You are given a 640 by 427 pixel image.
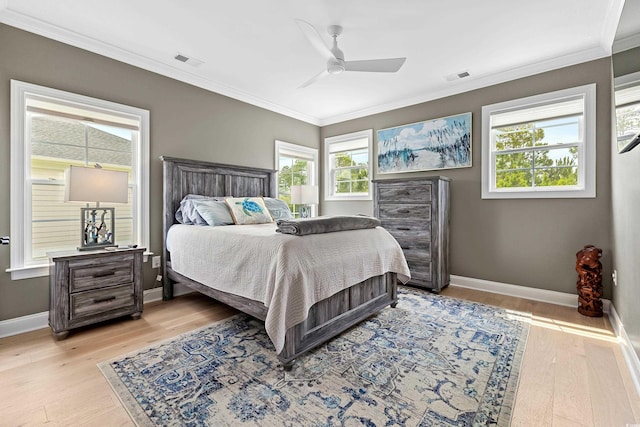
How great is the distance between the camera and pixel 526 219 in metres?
3.35

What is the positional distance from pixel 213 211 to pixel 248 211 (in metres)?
0.41

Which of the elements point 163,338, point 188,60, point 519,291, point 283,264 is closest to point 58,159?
point 188,60

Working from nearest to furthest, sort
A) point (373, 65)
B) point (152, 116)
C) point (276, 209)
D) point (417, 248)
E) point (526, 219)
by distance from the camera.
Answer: point (373, 65), point (152, 116), point (526, 219), point (417, 248), point (276, 209)

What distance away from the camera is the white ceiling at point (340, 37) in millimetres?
2301

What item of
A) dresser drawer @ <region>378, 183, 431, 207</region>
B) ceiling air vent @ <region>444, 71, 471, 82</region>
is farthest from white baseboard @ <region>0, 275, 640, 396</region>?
ceiling air vent @ <region>444, 71, 471, 82</region>

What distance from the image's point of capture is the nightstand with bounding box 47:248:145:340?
2.27 metres

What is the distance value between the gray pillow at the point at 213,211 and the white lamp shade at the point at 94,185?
697 millimetres

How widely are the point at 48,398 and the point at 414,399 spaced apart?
202 cm

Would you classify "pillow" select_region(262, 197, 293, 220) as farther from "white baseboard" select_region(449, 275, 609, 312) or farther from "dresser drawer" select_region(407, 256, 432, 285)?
"white baseboard" select_region(449, 275, 609, 312)

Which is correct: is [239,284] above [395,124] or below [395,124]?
below

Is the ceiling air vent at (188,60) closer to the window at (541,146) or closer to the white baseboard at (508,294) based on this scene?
the white baseboard at (508,294)

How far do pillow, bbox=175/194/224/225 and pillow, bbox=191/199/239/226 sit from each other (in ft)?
0.17

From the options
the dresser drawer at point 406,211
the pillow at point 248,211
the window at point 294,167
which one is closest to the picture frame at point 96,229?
the pillow at point 248,211

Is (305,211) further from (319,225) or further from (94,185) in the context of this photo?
(94,185)
